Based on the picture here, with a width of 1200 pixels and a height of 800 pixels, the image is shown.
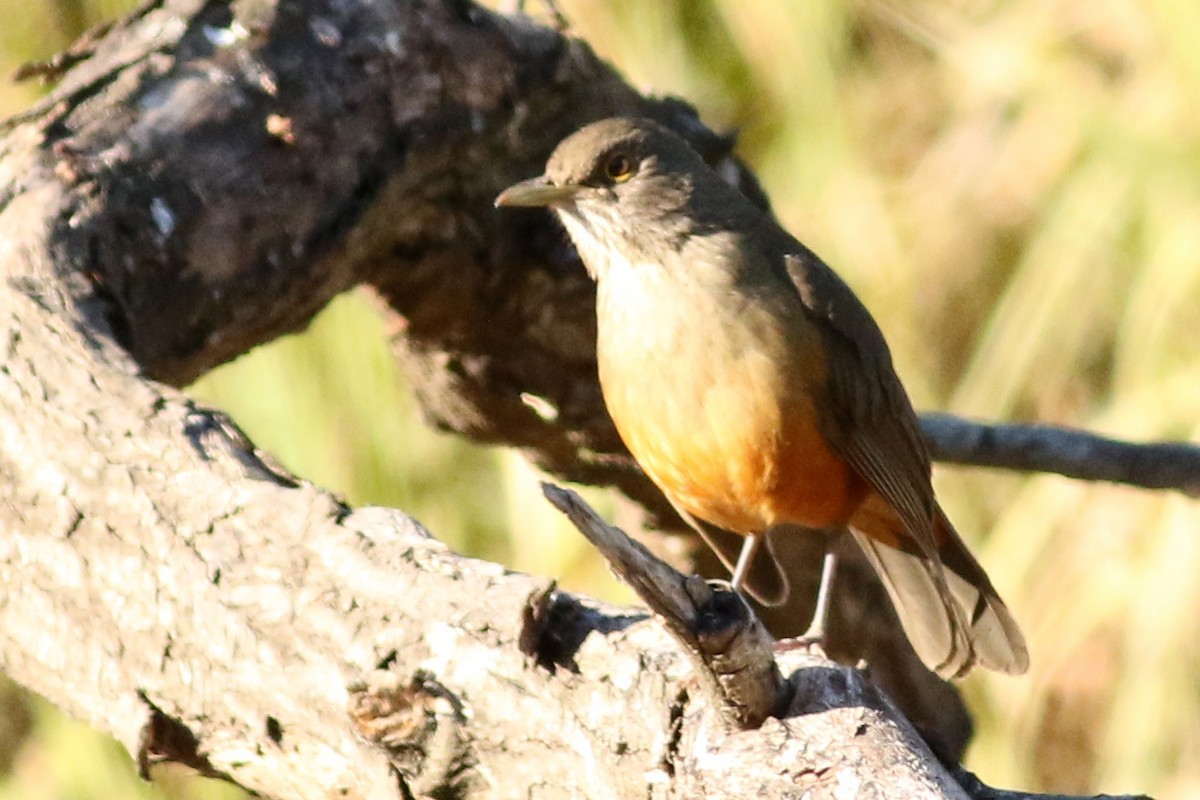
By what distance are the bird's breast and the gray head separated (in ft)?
0.59

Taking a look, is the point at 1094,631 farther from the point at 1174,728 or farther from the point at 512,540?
the point at 512,540

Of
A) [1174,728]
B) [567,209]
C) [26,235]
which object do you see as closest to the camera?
[26,235]

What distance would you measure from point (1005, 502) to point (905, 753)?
199 inches

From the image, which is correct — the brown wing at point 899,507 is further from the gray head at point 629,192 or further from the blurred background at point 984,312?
the blurred background at point 984,312

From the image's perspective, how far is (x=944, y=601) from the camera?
4.58 metres

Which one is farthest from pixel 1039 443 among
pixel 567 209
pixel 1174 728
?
pixel 1174 728

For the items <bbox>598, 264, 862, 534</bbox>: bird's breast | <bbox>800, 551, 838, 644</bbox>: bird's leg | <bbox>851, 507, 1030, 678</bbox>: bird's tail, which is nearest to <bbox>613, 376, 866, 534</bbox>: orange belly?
<bbox>598, 264, 862, 534</bbox>: bird's breast

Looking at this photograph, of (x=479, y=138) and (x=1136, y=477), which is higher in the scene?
(x=479, y=138)

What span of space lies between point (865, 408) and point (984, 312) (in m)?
3.66

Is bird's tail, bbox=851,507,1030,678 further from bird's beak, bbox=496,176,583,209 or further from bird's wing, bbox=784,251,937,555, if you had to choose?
bird's beak, bbox=496,176,583,209

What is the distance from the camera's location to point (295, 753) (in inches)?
125

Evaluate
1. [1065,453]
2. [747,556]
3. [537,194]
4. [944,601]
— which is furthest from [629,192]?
[1065,453]

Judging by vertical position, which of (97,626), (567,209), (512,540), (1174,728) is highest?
(567,209)

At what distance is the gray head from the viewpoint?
14.6 ft
